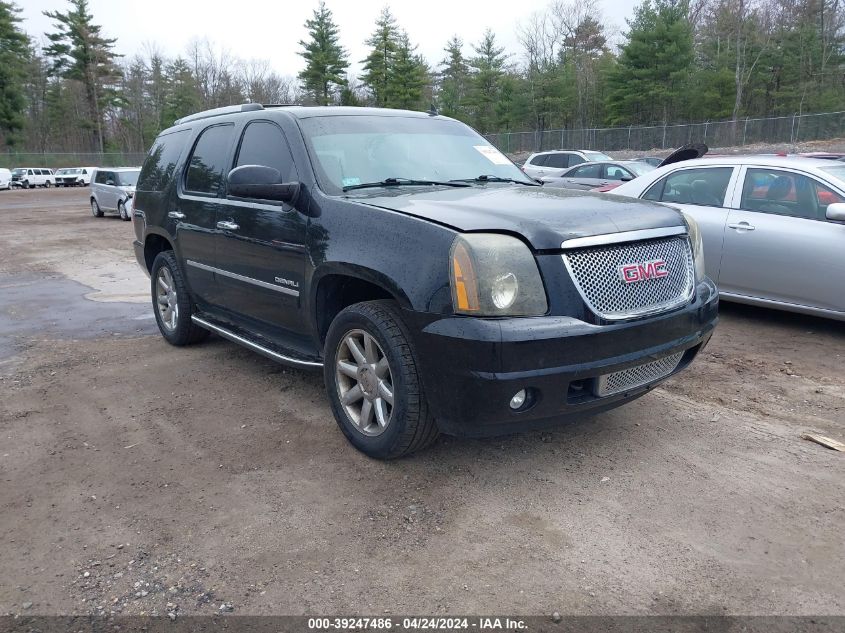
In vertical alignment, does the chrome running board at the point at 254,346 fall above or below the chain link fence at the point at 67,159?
below

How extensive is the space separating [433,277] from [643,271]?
42.8 inches

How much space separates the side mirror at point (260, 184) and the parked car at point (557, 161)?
1879cm

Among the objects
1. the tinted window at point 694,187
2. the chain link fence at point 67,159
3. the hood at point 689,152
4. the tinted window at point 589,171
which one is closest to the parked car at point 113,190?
the tinted window at point 589,171

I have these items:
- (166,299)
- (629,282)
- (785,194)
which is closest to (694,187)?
(785,194)

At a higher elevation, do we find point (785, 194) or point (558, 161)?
point (558, 161)

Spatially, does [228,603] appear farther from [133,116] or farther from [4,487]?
[133,116]

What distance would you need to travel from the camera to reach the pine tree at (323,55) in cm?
5819

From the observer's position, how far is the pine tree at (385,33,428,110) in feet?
181

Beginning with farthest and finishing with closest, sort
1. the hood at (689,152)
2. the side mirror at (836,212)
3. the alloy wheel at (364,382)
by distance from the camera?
1. the hood at (689,152)
2. the side mirror at (836,212)
3. the alloy wheel at (364,382)

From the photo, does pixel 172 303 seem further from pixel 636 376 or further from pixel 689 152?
pixel 689 152

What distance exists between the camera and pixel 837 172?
20.3 ft

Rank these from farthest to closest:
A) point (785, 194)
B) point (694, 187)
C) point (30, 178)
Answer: point (30, 178) → point (694, 187) → point (785, 194)

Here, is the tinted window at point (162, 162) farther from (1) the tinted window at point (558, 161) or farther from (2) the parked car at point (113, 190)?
(1) the tinted window at point (558, 161)

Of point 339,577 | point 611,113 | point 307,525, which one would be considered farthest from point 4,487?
point 611,113
